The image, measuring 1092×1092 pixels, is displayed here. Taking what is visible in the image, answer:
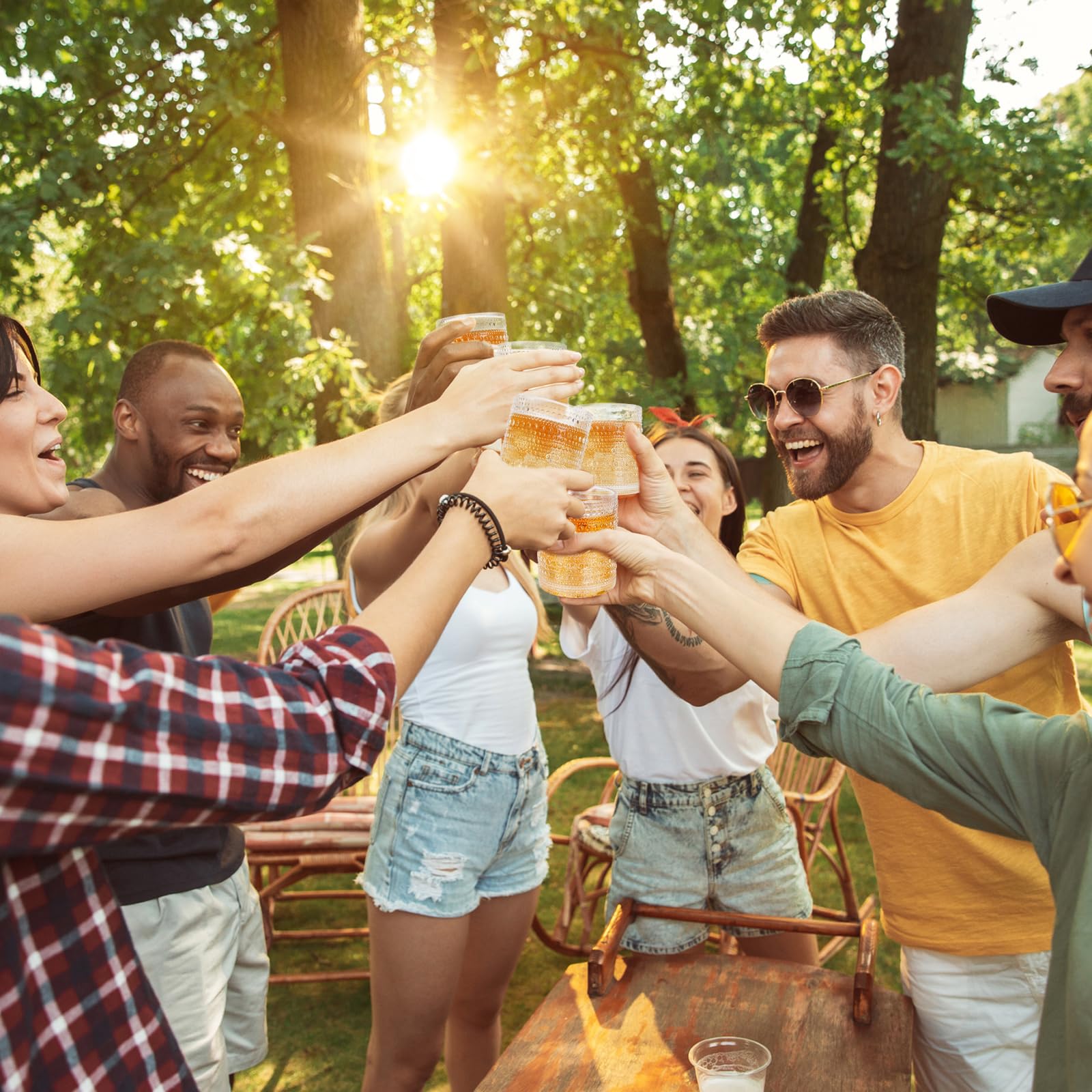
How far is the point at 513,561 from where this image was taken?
3.42m

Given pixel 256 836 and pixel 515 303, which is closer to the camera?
pixel 256 836

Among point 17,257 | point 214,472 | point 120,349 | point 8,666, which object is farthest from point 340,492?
point 17,257

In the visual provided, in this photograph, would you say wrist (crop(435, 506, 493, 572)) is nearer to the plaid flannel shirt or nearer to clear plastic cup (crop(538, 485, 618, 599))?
the plaid flannel shirt

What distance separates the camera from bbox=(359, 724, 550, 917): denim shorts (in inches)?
111

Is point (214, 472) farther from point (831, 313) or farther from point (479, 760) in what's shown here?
point (831, 313)

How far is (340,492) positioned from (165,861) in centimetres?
114

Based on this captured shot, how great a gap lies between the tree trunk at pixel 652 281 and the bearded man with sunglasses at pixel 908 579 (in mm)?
8463

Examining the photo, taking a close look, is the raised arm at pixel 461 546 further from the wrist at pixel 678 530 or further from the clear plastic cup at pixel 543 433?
the wrist at pixel 678 530

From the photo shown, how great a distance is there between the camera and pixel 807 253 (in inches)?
513

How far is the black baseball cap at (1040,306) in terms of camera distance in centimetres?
242

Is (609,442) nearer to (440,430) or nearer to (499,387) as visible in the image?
(499,387)

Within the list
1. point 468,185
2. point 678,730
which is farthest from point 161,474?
point 468,185

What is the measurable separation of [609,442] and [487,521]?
63 centimetres

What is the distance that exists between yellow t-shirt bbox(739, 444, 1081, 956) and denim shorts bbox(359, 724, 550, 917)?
3.33 feet
